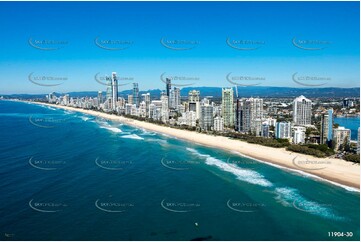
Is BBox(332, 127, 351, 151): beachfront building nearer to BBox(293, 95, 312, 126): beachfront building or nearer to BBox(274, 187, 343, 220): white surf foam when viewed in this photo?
BBox(293, 95, 312, 126): beachfront building

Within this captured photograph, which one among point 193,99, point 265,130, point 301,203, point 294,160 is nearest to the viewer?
point 301,203

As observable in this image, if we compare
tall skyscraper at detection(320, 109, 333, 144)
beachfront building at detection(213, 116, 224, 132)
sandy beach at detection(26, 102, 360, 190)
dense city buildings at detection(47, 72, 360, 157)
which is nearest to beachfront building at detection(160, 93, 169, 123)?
dense city buildings at detection(47, 72, 360, 157)

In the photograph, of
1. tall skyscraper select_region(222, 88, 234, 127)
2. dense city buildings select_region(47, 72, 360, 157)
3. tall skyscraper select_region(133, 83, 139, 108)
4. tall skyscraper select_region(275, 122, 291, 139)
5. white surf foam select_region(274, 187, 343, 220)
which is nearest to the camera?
white surf foam select_region(274, 187, 343, 220)

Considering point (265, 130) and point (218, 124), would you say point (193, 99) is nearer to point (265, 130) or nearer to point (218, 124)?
point (218, 124)

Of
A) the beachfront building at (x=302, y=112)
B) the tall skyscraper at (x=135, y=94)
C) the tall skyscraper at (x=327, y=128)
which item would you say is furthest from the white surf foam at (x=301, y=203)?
the tall skyscraper at (x=135, y=94)

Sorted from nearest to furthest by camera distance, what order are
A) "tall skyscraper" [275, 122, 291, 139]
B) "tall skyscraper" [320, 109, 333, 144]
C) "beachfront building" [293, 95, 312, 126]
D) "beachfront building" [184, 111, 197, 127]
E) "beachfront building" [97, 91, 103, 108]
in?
"tall skyscraper" [320, 109, 333, 144] → "tall skyscraper" [275, 122, 291, 139] → "beachfront building" [293, 95, 312, 126] → "beachfront building" [184, 111, 197, 127] → "beachfront building" [97, 91, 103, 108]

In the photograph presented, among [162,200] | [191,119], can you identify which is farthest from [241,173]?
[191,119]

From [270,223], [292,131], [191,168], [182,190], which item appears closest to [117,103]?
[292,131]

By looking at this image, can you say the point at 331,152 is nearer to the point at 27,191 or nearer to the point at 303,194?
the point at 303,194
